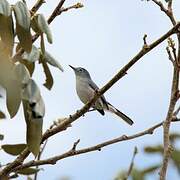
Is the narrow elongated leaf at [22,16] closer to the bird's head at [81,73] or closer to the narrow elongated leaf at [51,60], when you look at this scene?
the narrow elongated leaf at [51,60]

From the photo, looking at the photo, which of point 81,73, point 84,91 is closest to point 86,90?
point 84,91

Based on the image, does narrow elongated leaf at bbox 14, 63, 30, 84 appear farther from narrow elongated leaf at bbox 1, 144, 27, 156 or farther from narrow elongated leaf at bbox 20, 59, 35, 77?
narrow elongated leaf at bbox 1, 144, 27, 156

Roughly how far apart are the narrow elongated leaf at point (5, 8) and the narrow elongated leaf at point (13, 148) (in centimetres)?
72

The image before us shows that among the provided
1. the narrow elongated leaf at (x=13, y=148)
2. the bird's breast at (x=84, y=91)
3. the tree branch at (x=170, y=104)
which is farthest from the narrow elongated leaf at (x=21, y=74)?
the bird's breast at (x=84, y=91)

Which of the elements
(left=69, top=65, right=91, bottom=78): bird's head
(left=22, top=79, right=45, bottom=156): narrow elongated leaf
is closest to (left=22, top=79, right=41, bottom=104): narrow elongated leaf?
(left=22, top=79, right=45, bottom=156): narrow elongated leaf

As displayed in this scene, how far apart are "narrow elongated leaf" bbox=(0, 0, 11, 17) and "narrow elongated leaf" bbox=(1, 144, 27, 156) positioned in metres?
0.72

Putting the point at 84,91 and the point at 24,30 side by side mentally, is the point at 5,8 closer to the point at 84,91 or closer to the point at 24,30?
the point at 24,30

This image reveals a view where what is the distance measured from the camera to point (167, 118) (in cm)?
245


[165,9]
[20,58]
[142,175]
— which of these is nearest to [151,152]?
[142,175]

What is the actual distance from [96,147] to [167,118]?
0.33 meters

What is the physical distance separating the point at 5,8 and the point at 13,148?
2.47 feet

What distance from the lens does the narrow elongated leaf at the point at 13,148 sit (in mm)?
2391

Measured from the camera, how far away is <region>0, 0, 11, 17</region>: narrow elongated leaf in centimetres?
184

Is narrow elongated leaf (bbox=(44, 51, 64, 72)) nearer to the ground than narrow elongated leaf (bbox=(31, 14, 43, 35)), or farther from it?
nearer to the ground
